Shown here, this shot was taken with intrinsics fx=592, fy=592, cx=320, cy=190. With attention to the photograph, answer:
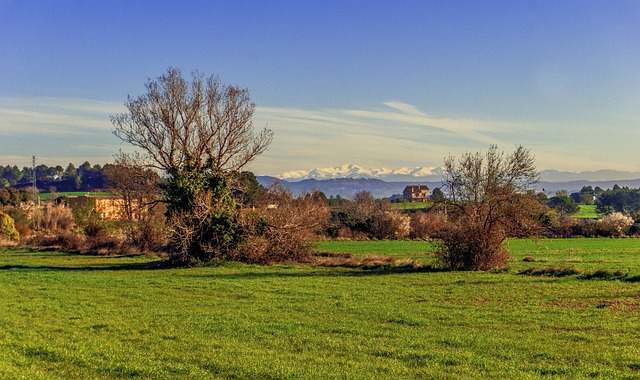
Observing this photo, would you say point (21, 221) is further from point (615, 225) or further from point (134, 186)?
point (615, 225)

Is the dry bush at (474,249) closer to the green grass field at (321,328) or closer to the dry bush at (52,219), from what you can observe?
the green grass field at (321,328)

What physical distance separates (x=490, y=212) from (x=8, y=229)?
59.3 metres

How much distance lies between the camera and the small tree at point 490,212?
3447 cm

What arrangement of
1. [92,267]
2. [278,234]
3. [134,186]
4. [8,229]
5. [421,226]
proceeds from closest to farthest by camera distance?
[92,267] → [278,234] → [134,186] → [8,229] → [421,226]

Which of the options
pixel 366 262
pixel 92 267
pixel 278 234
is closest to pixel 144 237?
pixel 92 267

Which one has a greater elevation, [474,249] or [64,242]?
[474,249]

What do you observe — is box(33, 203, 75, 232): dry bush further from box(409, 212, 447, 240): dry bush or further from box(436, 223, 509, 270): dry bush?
box(436, 223, 509, 270): dry bush

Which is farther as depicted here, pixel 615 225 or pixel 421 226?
pixel 421 226

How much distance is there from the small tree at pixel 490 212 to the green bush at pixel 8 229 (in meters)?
56.4

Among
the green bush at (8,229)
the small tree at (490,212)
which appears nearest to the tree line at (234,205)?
the small tree at (490,212)

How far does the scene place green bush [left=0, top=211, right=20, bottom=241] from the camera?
229 feet

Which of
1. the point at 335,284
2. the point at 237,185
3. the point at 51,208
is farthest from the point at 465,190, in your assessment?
the point at 51,208

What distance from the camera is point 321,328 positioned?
1576cm

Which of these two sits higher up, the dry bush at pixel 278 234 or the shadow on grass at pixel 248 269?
the dry bush at pixel 278 234
